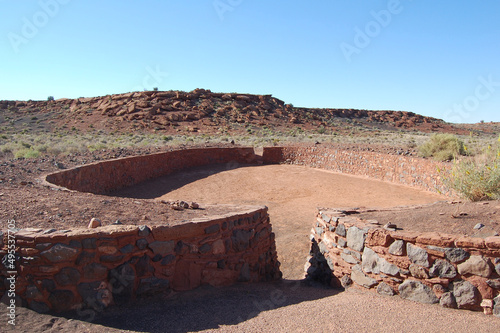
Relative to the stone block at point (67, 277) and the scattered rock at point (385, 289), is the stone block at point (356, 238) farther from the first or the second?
the stone block at point (67, 277)

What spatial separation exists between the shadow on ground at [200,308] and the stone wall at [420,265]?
581 millimetres

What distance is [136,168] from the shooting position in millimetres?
15117

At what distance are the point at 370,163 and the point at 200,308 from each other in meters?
14.2

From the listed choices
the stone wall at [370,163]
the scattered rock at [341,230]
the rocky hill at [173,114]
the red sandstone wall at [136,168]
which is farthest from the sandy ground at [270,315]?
the rocky hill at [173,114]

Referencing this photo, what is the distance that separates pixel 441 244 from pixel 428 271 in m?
0.33

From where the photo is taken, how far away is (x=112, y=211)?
5.59 m

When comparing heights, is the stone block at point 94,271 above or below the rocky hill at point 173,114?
below

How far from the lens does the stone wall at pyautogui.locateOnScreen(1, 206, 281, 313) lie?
3.66 meters

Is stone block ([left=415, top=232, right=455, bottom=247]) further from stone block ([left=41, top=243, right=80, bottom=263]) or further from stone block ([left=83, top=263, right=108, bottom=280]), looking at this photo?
stone block ([left=41, top=243, right=80, bottom=263])

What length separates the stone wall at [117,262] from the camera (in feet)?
12.0

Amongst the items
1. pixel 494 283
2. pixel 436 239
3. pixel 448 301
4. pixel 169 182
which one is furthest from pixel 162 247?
pixel 169 182

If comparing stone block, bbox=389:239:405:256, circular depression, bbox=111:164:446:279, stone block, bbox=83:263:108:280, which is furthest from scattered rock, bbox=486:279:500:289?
circular depression, bbox=111:164:446:279

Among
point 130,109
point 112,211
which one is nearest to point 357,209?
point 112,211

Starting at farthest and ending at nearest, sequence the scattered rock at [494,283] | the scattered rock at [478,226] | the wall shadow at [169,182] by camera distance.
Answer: the wall shadow at [169,182], the scattered rock at [478,226], the scattered rock at [494,283]
